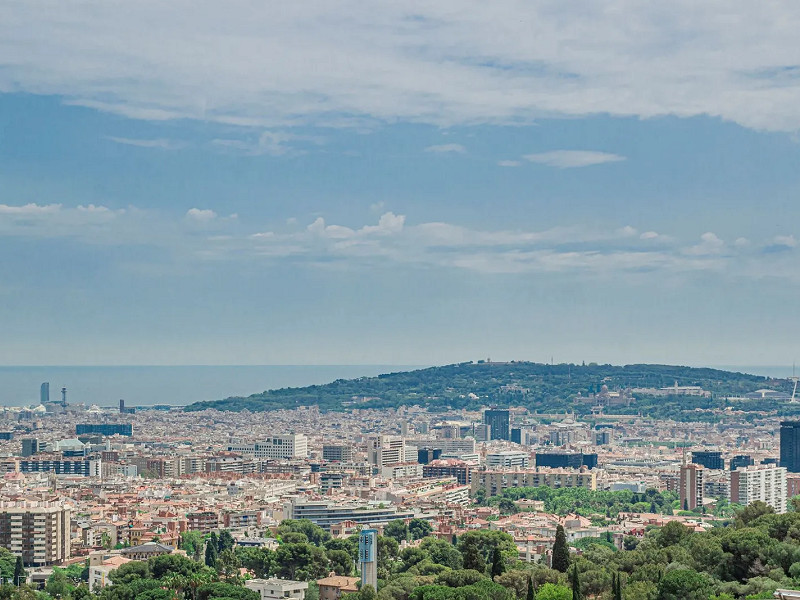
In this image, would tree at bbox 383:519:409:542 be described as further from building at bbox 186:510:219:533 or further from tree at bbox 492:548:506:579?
tree at bbox 492:548:506:579

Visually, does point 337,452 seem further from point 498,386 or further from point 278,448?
point 498,386

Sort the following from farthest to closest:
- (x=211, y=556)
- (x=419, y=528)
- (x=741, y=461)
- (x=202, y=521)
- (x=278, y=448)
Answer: (x=278, y=448) → (x=741, y=461) → (x=202, y=521) → (x=419, y=528) → (x=211, y=556)

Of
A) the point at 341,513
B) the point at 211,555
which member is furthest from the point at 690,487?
the point at 211,555

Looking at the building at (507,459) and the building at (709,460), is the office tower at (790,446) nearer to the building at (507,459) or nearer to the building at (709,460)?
the building at (709,460)

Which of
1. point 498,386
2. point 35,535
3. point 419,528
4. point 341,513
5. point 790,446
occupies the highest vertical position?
point 498,386

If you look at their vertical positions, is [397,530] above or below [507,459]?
below

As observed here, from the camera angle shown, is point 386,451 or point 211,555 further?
point 386,451
